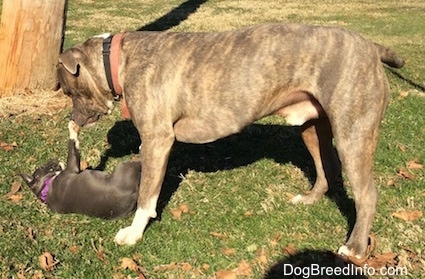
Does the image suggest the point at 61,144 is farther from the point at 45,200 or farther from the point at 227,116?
the point at 227,116

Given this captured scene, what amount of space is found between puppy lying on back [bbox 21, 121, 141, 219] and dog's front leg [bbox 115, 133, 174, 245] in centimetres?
25

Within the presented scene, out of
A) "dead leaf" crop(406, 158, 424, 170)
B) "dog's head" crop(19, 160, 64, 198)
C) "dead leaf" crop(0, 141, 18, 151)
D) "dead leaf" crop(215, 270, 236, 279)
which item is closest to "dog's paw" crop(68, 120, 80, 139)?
"dog's head" crop(19, 160, 64, 198)

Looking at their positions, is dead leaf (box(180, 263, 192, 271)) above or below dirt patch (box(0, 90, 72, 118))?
above

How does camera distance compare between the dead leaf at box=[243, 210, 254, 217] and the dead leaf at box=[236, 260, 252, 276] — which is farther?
the dead leaf at box=[243, 210, 254, 217]

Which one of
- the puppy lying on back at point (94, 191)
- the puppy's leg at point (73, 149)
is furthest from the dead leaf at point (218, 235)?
the puppy's leg at point (73, 149)

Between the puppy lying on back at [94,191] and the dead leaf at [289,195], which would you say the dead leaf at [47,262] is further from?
the dead leaf at [289,195]

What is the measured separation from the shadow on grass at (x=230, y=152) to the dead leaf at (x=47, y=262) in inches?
54.1

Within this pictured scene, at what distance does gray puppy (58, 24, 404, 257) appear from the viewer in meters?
4.36

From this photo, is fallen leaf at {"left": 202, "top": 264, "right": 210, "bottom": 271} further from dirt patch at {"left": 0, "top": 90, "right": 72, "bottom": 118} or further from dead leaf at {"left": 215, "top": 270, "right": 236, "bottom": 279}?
dirt patch at {"left": 0, "top": 90, "right": 72, "bottom": 118}

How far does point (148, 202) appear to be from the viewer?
4.81m

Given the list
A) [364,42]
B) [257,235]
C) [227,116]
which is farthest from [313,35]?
[257,235]

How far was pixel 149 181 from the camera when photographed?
15.6ft

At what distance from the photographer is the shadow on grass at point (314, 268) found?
445cm

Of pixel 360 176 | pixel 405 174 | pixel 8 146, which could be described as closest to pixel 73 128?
pixel 8 146
